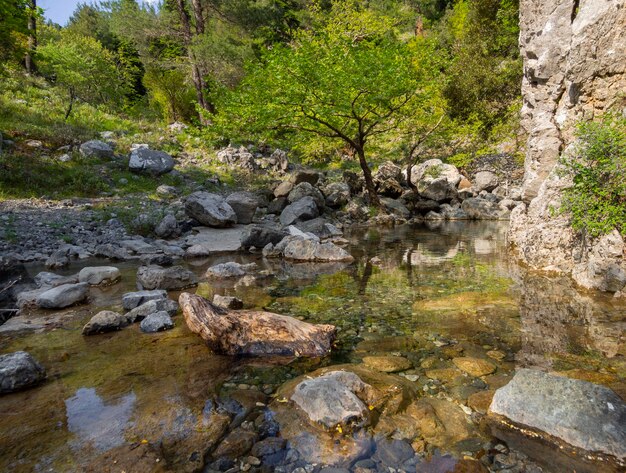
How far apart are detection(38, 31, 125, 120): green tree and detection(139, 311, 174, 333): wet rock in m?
23.7

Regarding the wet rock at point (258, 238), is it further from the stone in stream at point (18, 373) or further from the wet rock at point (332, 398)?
the wet rock at point (332, 398)

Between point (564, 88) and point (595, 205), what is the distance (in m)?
6.07

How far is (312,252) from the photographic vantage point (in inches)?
485

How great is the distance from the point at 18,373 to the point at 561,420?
19.2 feet

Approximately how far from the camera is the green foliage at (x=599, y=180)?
744cm

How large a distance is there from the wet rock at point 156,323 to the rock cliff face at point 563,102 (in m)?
8.50

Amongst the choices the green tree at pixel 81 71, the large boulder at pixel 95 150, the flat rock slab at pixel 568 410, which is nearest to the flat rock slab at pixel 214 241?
the large boulder at pixel 95 150

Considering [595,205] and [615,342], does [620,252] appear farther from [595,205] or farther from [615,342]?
[615,342]

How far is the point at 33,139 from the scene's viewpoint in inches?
787

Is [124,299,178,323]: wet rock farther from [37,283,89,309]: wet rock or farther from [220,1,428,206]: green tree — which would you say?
[220,1,428,206]: green tree

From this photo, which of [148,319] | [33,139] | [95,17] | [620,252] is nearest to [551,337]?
[620,252]

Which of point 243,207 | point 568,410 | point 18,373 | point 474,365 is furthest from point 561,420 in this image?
point 243,207

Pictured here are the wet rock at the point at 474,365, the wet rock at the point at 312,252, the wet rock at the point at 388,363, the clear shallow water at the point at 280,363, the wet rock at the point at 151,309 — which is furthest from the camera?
the wet rock at the point at 312,252

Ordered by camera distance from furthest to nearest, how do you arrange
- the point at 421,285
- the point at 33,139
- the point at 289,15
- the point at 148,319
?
the point at 289,15 < the point at 33,139 < the point at 421,285 < the point at 148,319
